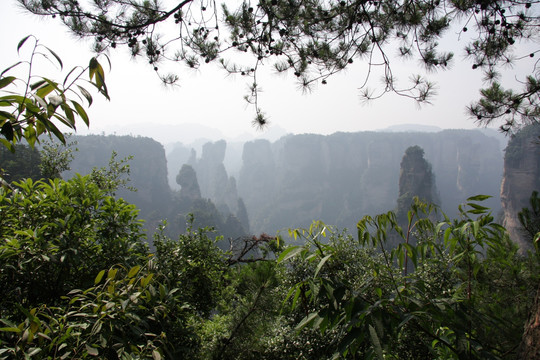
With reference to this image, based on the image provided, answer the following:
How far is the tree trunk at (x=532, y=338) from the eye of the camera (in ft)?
3.11

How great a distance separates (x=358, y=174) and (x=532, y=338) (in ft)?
308

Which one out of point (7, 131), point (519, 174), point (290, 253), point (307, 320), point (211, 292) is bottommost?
point (519, 174)

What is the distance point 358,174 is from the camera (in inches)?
3593

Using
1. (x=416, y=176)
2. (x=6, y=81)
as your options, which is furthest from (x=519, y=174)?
(x=6, y=81)

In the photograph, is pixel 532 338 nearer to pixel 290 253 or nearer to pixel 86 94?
pixel 290 253

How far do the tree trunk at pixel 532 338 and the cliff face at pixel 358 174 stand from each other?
8294cm

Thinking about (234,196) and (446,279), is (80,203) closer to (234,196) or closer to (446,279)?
(446,279)

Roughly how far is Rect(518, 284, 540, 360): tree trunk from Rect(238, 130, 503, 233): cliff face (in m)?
82.9

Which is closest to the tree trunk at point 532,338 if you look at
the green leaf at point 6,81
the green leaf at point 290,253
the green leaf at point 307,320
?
the green leaf at point 307,320

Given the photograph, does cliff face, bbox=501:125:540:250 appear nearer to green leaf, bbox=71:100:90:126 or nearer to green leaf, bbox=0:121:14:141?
green leaf, bbox=71:100:90:126

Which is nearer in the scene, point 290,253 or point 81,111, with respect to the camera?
point 81,111

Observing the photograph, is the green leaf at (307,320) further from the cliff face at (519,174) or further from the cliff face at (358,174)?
the cliff face at (358,174)

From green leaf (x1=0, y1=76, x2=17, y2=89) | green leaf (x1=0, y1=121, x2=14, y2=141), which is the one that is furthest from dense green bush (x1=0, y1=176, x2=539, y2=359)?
green leaf (x1=0, y1=76, x2=17, y2=89)

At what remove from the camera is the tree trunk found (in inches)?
37.4
